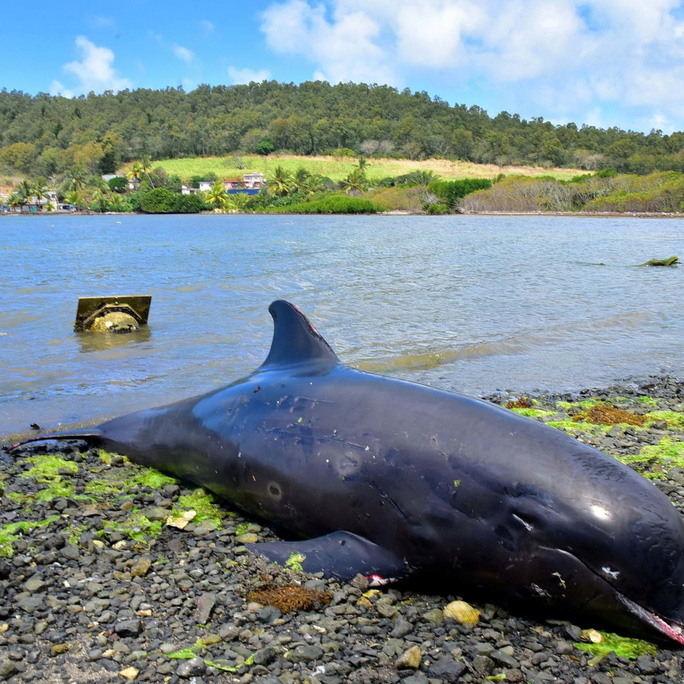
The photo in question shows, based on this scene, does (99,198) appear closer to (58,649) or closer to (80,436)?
(80,436)

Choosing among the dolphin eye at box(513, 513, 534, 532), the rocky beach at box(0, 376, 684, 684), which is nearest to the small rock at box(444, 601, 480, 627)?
the rocky beach at box(0, 376, 684, 684)

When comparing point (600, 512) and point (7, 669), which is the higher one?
point (600, 512)

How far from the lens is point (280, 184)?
182m

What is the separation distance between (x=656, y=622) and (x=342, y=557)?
1886mm

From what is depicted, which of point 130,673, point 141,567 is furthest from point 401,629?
point 141,567

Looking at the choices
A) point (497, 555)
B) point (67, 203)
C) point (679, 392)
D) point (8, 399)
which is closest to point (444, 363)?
point (679, 392)

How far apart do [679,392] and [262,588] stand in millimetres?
8249

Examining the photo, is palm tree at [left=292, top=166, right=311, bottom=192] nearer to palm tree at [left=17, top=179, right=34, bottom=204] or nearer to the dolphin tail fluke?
palm tree at [left=17, top=179, right=34, bottom=204]

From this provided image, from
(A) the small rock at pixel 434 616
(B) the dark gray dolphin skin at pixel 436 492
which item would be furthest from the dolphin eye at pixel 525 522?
(A) the small rock at pixel 434 616

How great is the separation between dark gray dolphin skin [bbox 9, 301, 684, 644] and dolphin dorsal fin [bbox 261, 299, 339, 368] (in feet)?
0.06

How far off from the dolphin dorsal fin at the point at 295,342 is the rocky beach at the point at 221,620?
1.35 meters

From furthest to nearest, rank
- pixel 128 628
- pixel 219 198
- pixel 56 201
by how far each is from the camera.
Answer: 1. pixel 56 201
2. pixel 219 198
3. pixel 128 628

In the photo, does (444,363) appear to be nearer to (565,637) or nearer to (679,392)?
(679,392)

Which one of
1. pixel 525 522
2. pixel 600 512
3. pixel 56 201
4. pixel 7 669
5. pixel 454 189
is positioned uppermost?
pixel 454 189
